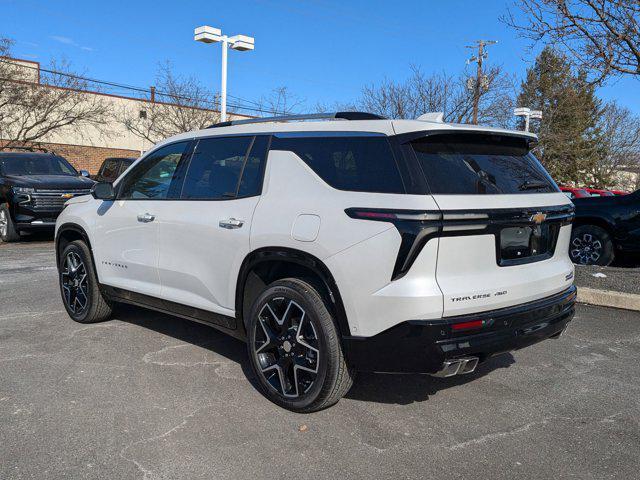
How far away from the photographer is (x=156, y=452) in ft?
10.5

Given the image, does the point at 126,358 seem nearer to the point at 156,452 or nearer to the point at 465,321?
the point at 156,452

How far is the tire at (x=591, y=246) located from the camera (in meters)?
8.95

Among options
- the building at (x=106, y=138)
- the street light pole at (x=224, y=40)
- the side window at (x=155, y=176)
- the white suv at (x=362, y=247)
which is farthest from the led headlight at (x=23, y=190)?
the building at (x=106, y=138)

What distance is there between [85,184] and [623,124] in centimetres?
4245

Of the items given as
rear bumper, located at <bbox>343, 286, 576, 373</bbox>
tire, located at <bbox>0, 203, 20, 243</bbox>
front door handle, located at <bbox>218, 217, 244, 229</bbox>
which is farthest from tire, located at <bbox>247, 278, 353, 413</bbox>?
tire, located at <bbox>0, 203, 20, 243</bbox>

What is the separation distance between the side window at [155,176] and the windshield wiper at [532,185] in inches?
106

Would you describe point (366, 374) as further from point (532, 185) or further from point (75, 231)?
point (75, 231)

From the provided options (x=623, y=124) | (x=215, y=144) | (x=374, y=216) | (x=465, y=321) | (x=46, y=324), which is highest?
(x=623, y=124)

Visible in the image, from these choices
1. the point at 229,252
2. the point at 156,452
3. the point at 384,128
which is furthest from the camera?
the point at 229,252

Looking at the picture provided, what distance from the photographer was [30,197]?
11.6 meters

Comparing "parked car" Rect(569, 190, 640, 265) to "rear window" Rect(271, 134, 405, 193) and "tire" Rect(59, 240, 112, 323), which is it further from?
"tire" Rect(59, 240, 112, 323)

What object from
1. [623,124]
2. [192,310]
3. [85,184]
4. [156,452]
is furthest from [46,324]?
[623,124]

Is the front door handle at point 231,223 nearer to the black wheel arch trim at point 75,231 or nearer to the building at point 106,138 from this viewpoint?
the black wheel arch trim at point 75,231

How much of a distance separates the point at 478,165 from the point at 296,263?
1282mm
